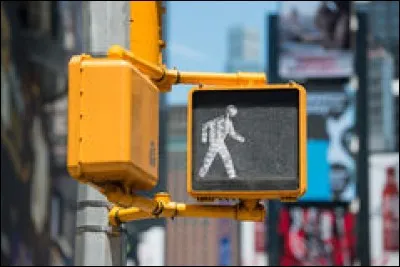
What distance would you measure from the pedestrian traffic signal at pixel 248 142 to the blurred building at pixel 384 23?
28426mm

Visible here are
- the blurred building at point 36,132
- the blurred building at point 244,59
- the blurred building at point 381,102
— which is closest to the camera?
the blurred building at point 36,132

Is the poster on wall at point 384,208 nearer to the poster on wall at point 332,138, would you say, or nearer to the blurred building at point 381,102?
the blurred building at point 381,102

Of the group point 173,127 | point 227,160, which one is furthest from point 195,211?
point 173,127

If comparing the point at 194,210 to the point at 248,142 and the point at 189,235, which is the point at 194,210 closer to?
the point at 248,142

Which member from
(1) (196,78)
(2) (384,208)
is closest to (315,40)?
(2) (384,208)

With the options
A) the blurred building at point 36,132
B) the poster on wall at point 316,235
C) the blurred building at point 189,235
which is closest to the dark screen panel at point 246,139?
the blurred building at point 36,132

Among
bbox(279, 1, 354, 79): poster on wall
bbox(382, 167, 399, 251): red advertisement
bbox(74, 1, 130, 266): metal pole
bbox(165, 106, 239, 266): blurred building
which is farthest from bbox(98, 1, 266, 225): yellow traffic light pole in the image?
bbox(382, 167, 399, 251): red advertisement

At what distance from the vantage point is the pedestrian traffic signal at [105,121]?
506cm

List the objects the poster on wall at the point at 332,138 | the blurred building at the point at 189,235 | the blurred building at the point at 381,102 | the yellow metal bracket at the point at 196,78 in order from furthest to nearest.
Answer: the blurred building at the point at 381,102, the poster on wall at the point at 332,138, the blurred building at the point at 189,235, the yellow metal bracket at the point at 196,78

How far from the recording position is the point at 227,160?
19.8 ft

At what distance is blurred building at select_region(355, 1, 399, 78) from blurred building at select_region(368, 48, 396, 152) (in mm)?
357

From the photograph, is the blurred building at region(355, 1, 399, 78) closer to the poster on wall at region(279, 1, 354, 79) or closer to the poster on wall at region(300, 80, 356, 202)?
the poster on wall at region(279, 1, 354, 79)

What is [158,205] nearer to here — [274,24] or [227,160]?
[227,160]

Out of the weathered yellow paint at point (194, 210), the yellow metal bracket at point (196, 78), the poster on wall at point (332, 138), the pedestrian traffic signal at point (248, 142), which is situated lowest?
the weathered yellow paint at point (194, 210)
